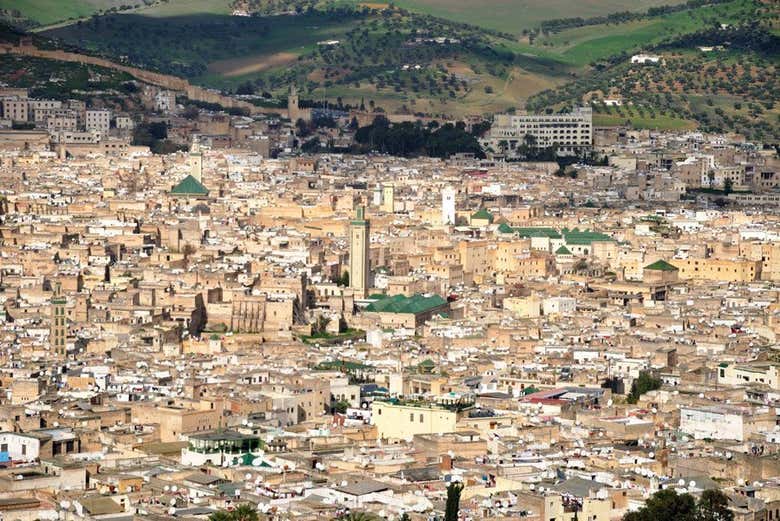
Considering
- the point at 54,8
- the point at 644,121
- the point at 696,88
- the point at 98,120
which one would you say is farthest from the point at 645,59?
the point at 54,8

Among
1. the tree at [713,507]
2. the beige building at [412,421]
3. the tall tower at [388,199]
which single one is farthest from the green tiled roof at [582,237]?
the tree at [713,507]

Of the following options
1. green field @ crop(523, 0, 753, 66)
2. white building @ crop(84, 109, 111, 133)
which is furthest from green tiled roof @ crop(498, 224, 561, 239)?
green field @ crop(523, 0, 753, 66)

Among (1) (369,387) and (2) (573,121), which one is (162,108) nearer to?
(2) (573,121)

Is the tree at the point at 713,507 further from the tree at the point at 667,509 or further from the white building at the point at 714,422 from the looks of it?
A: the white building at the point at 714,422

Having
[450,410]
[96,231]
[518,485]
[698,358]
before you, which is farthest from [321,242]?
[518,485]

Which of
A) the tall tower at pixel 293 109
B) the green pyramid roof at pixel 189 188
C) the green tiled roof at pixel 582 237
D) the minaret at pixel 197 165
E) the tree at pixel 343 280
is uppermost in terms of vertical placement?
the tall tower at pixel 293 109

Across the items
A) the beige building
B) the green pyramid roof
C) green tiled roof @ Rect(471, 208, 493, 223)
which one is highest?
the green pyramid roof

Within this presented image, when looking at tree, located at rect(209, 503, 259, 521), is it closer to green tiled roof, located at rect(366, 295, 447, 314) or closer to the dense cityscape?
the dense cityscape
